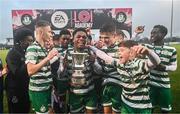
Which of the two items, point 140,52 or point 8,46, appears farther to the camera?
point 8,46

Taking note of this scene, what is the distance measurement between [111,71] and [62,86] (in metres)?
0.60

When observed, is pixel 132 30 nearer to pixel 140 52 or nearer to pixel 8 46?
pixel 140 52

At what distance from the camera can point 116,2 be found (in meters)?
5.94

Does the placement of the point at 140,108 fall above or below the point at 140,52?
below

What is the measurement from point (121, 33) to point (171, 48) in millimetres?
583

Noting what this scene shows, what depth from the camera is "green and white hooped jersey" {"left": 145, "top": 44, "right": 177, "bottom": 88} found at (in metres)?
6.02

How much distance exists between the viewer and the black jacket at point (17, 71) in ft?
20.0

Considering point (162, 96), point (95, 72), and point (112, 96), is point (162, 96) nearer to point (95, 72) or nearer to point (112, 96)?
point (112, 96)

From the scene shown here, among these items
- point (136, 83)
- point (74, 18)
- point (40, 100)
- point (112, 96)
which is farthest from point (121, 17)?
point (40, 100)

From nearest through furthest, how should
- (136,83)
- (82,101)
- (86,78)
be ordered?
(136,83), (86,78), (82,101)

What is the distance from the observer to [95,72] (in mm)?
6066

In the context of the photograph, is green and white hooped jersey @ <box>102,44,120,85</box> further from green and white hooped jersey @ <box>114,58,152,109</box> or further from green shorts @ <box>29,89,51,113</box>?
green shorts @ <box>29,89,51,113</box>

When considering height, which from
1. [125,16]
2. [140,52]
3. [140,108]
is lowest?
[140,108]

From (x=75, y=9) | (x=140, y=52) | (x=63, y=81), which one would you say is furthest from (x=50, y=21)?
(x=140, y=52)
